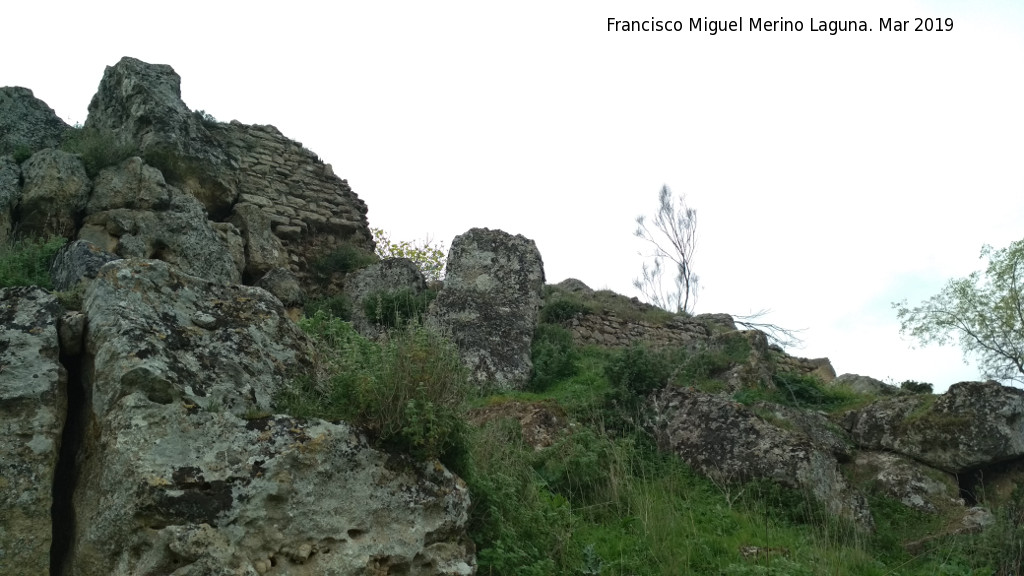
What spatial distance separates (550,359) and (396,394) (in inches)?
257

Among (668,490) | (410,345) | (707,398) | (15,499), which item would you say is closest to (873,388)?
(707,398)

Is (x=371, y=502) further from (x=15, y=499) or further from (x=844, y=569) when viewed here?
(x=844, y=569)

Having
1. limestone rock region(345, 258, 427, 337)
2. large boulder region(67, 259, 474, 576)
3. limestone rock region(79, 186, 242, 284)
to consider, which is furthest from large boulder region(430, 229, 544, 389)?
large boulder region(67, 259, 474, 576)

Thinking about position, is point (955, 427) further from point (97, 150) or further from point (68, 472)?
point (97, 150)

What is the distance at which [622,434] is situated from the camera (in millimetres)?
9430

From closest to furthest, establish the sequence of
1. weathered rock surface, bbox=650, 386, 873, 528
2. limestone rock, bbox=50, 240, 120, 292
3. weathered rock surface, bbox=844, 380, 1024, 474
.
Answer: weathered rock surface, bbox=650, 386, 873, 528 → limestone rock, bbox=50, 240, 120, 292 → weathered rock surface, bbox=844, 380, 1024, 474

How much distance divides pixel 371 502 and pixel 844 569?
3.63m

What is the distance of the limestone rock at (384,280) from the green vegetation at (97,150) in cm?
367

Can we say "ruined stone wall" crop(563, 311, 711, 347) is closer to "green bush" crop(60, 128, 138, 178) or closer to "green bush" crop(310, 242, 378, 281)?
"green bush" crop(310, 242, 378, 281)

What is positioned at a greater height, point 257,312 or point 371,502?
point 257,312

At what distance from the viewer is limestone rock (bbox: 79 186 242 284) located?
1153 centimetres

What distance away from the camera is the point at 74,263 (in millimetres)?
8797

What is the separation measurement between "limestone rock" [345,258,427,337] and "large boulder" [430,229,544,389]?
99 cm

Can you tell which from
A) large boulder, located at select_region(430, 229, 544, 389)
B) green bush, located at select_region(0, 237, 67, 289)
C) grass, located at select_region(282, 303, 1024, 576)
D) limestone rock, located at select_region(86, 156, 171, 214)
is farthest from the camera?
limestone rock, located at select_region(86, 156, 171, 214)
